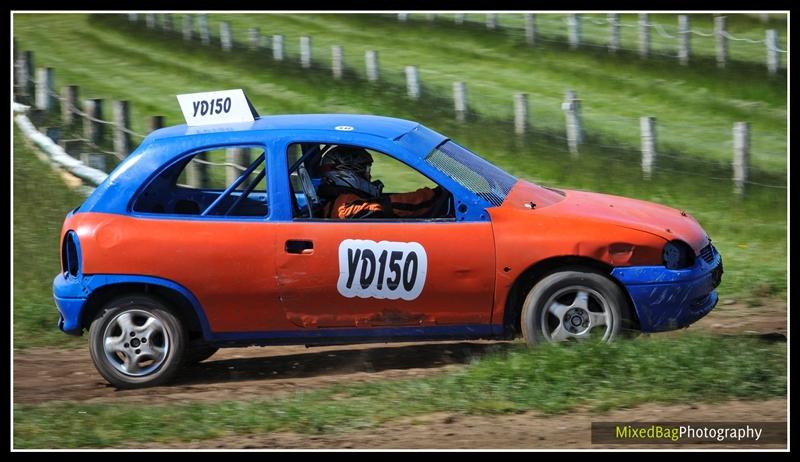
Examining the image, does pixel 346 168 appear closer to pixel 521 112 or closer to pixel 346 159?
pixel 346 159

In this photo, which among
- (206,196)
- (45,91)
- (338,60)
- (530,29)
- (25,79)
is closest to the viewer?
(206,196)

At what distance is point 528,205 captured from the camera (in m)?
8.06

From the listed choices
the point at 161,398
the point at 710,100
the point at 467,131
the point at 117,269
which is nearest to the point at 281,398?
the point at 161,398

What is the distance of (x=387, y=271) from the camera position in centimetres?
782

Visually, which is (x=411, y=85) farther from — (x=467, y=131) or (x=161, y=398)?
(x=161, y=398)

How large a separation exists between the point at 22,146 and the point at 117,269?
1007 centimetres

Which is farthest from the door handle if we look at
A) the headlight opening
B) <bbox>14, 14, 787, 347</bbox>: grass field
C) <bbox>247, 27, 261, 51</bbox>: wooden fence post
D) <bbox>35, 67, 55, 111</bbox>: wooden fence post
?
<bbox>247, 27, 261, 51</bbox>: wooden fence post

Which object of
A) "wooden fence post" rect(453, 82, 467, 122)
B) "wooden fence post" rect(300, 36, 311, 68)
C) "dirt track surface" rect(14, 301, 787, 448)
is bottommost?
"dirt track surface" rect(14, 301, 787, 448)

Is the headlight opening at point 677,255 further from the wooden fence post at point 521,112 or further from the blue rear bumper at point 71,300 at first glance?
the wooden fence post at point 521,112

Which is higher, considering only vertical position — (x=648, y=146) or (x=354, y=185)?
(x=354, y=185)

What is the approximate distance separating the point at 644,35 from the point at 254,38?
8090 millimetres

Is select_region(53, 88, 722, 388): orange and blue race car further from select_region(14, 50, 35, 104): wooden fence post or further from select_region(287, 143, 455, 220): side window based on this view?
select_region(14, 50, 35, 104): wooden fence post

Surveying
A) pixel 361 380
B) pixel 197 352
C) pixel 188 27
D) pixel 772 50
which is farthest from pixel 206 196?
pixel 188 27

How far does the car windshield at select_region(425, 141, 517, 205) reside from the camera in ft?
26.4
